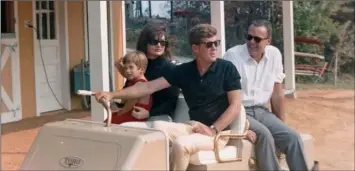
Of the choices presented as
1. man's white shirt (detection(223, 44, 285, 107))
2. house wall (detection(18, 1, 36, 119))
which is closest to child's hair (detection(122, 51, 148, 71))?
man's white shirt (detection(223, 44, 285, 107))

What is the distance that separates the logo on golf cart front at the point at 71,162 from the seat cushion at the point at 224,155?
0.63 meters

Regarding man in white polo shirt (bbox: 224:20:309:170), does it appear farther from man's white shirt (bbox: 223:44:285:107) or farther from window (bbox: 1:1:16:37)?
window (bbox: 1:1:16:37)

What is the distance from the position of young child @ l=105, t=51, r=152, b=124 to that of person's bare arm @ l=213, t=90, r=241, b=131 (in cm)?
52

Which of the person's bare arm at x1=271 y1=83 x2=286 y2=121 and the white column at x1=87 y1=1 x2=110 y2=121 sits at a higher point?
the white column at x1=87 y1=1 x2=110 y2=121

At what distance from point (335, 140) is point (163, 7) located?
5390 millimetres

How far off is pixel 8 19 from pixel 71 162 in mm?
6397

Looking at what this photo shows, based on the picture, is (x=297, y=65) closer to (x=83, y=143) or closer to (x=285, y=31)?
(x=285, y=31)

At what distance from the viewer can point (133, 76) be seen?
3.92m

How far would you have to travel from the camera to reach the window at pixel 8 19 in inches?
356

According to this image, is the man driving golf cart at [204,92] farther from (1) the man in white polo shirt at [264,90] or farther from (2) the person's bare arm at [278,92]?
(2) the person's bare arm at [278,92]

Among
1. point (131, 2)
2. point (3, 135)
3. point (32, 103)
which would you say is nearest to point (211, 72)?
point (3, 135)

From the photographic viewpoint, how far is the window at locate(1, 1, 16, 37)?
356 inches

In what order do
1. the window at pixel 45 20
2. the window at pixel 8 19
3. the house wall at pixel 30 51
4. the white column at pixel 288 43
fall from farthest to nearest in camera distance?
the white column at pixel 288 43
the window at pixel 45 20
the house wall at pixel 30 51
the window at pixel 8 19

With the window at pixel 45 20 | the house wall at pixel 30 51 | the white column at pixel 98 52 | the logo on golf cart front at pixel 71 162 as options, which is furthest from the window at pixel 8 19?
the logo on golf cart front at pixel 71 162
